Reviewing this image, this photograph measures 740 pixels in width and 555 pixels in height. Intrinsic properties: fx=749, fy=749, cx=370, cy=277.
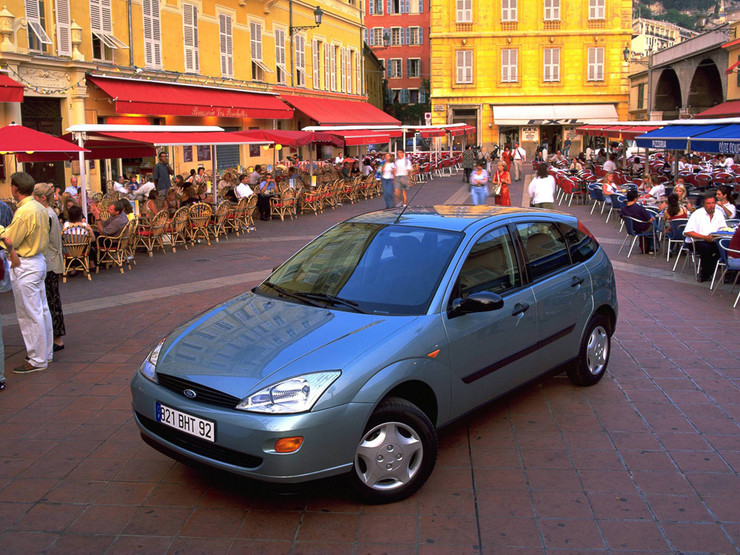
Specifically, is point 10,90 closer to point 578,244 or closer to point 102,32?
point 102,32

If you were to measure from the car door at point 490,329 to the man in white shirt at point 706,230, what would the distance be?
6323mm

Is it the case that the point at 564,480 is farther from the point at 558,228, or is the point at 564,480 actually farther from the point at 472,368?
the point at 558,228

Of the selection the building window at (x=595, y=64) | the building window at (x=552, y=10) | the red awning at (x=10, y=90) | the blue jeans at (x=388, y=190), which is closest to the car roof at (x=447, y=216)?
the red awning at (x=10, y=90)

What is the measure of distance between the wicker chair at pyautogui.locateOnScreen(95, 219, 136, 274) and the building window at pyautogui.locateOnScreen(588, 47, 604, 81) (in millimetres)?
44676

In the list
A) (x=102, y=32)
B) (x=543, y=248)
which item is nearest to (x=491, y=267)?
(x=543, y=248)

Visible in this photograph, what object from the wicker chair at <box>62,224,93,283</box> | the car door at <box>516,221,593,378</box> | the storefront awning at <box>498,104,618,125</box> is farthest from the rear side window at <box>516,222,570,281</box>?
the storefront awning at <box>498,104,618,125</box>

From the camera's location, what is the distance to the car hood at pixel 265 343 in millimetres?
4039

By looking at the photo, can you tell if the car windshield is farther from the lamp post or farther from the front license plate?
the lamp post

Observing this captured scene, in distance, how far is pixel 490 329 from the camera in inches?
192

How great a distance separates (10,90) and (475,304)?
1427cm

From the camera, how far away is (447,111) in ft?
170

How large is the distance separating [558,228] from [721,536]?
279cm

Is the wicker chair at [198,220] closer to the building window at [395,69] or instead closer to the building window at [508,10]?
the building window at [508,10]

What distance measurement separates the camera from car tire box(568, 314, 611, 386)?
602 cm
